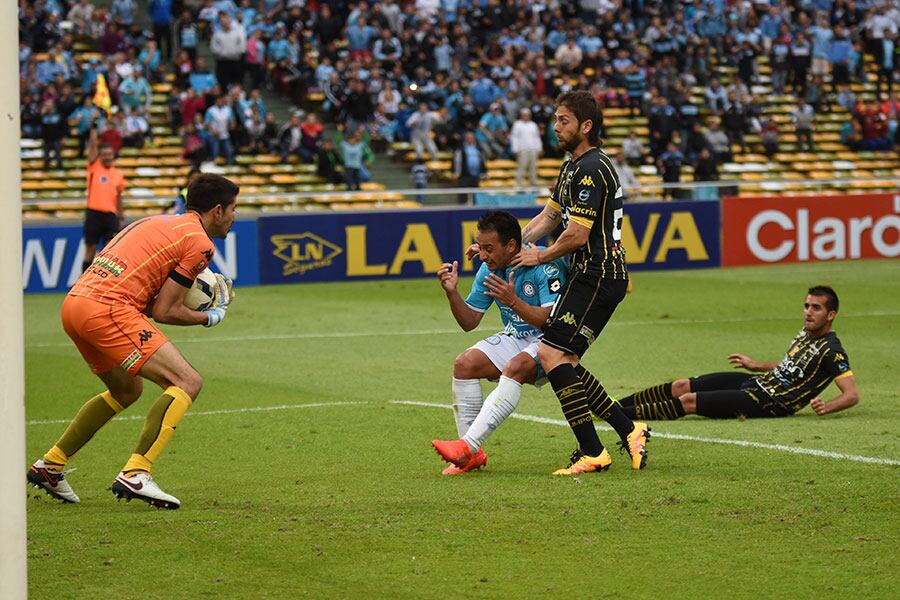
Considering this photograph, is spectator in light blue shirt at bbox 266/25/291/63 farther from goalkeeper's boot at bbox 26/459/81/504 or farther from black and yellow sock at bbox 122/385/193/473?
black and yellow sock at bbox 122/385/193/473


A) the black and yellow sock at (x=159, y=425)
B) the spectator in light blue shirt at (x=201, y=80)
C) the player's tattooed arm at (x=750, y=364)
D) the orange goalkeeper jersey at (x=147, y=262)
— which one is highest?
the spectator in light blue shirt at (x=201, y=80)

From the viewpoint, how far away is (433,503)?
7336 millimetres

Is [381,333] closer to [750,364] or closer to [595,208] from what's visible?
[750,364]

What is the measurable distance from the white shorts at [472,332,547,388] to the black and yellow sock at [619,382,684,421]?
1.79 meters

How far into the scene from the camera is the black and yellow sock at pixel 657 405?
9984 millimetres

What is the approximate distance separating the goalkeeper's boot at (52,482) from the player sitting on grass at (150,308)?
0.04 feet

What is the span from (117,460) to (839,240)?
18693mm

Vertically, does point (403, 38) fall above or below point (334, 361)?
above

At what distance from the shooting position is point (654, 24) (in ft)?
111

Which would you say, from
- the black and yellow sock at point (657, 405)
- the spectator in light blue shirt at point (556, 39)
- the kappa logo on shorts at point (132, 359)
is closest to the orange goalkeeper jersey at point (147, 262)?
the kappa logo on shorts at point (132, 359)

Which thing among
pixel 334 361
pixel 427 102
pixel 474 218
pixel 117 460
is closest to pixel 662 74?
pixel 427 102

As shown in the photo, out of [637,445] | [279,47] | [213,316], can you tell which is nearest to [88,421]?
[213,316]

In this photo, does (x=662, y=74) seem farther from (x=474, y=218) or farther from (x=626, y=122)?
(x=474, y=218)

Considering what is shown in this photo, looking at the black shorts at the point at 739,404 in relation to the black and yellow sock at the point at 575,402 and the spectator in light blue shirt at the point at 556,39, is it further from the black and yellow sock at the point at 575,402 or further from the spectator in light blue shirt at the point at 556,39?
the spectator in light blue shirt at the point at 556,39
